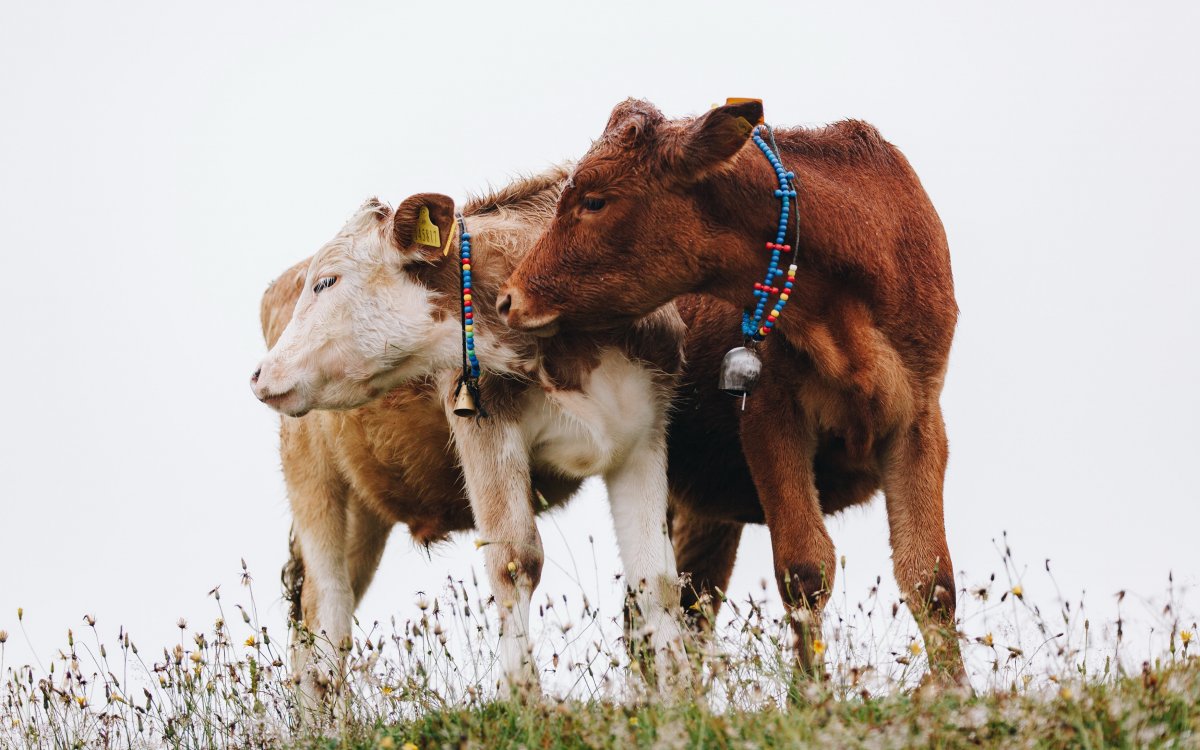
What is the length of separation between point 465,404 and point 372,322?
601 mm

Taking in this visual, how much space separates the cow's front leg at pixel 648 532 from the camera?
270 inches

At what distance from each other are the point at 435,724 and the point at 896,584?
101 inches

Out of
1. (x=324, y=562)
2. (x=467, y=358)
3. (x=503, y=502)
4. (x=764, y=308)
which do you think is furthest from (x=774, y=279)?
(x=324, y=562)

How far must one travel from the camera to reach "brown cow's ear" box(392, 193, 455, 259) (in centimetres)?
683

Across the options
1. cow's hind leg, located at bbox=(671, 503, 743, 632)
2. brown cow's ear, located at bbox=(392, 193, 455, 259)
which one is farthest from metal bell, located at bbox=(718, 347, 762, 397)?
cow's hind leg, located at bbox=(671, 503, 743, 632)

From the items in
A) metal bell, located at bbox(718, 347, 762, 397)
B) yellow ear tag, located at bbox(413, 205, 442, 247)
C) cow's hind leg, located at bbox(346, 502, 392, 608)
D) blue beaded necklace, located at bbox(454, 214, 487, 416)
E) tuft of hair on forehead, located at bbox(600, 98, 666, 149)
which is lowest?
cow's hind leg, located at bbox(346, 502, 392, 608)

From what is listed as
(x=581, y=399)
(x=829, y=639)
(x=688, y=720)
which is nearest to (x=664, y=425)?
(x=581, y=399)

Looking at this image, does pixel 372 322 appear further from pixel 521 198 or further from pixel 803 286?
pixel 803 286

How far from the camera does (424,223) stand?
6871 millimetres

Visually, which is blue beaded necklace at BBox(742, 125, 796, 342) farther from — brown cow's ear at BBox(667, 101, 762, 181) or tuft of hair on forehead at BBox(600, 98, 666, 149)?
tuft of hair on forehead at BBox(600, 98, 666, 149)

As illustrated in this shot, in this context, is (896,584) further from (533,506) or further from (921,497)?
(533,506)

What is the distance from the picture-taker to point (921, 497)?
696 centimetres

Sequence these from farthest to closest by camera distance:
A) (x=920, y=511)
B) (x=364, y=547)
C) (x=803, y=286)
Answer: (x=364, y=547) < (x=920, y=511) < (x=803, y=286)

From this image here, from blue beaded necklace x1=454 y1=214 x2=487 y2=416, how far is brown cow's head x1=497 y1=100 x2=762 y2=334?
34 cm
